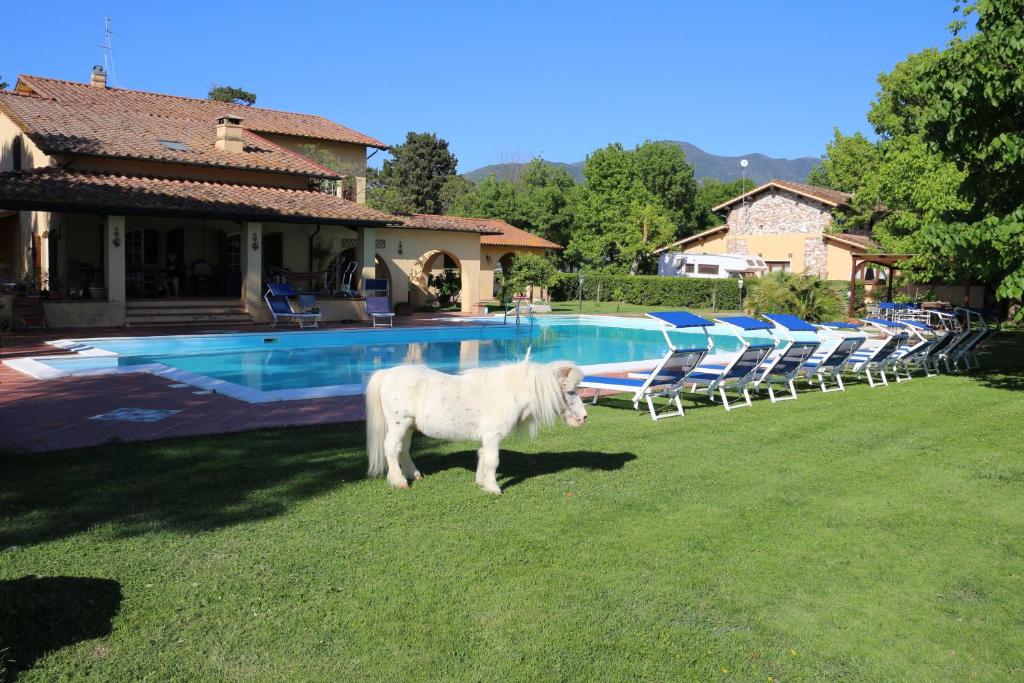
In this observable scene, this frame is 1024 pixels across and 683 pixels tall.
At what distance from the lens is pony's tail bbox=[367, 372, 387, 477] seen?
5973 millimetres

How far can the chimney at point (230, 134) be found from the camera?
82.2 ft

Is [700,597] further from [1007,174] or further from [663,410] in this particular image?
[1007,174]

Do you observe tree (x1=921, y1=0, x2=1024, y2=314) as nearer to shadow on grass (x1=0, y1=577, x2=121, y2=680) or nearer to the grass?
the grass

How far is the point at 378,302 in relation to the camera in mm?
23406

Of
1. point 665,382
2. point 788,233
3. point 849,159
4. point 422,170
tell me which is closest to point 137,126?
point 665,382

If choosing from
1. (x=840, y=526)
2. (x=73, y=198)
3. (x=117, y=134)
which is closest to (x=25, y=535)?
(x=840, y=526)

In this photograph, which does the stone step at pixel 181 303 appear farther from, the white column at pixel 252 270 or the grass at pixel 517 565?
the grass at pixel 517 565

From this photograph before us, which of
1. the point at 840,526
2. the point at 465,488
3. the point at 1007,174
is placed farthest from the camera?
the point at 1007,174

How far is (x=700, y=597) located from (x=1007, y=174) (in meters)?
9.42

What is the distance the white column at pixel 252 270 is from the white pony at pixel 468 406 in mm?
16932

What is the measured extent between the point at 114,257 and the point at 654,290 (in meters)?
22.7

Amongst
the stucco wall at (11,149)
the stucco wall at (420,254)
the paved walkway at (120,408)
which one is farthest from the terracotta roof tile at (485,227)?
the paved walkway at (120,408)

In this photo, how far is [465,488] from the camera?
601 centimetres

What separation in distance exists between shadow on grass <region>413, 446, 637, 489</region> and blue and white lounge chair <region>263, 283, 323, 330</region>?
14.6 meters
